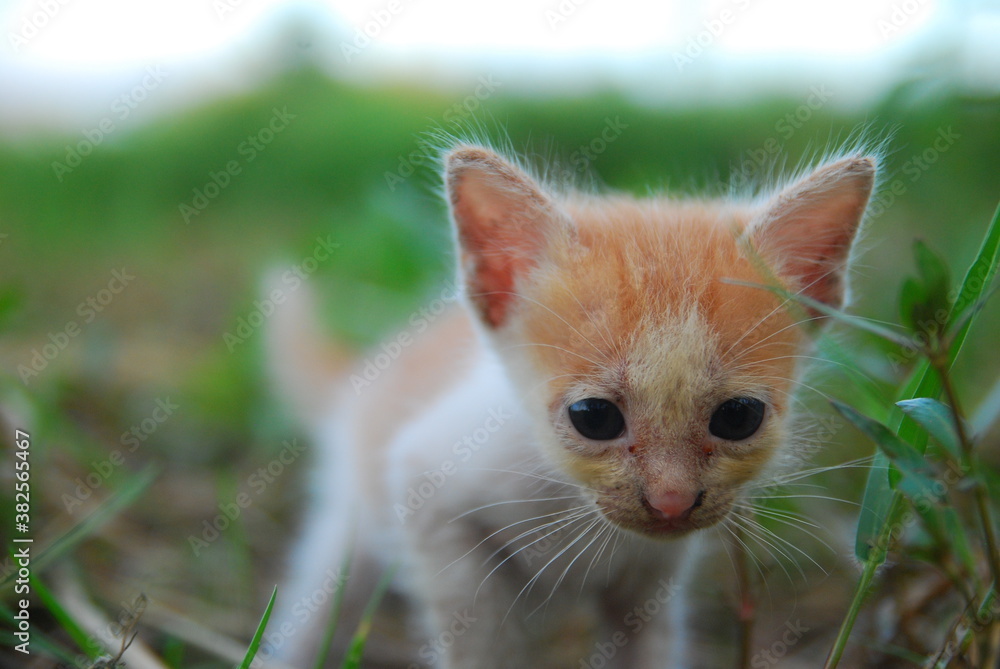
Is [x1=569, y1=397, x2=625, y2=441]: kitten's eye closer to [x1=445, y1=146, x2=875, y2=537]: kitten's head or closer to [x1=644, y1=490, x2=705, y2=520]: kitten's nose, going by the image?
[x1=445, y1=146, x2=875, y2=537]: kitten's head

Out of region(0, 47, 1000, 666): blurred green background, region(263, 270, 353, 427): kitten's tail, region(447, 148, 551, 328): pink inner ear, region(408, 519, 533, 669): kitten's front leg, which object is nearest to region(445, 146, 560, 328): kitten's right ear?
region(447, 148, 551, 328): pink inner ear

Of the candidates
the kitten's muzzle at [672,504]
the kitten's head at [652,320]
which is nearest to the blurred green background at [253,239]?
the kitten's head at [652,320]

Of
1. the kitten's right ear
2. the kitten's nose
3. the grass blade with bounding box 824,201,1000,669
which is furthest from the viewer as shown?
the kitten's right ear

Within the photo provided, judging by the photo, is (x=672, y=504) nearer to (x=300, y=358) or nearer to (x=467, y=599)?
(x=467, y=599)

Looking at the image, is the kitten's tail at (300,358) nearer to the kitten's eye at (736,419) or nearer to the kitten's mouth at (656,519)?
the kitten's mouth at (656,519)

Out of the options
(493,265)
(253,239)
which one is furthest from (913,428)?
(253,239)

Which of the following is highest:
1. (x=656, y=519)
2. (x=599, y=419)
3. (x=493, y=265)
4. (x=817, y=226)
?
(x=817, y=226)
